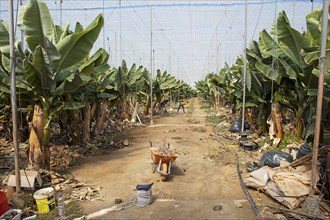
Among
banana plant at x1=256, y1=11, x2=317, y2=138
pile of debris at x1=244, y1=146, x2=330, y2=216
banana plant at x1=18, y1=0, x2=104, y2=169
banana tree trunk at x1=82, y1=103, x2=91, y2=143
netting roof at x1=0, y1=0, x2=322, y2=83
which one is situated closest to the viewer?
pile of debris at x1=244, y1=146, x2=330, y2=216

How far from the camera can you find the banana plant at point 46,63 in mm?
6441

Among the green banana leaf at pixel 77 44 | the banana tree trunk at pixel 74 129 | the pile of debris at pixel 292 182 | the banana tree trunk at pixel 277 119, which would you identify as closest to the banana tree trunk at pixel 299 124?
the banana tree trunk at pixel 277 119

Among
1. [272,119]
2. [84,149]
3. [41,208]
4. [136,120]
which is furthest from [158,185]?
[136,120]

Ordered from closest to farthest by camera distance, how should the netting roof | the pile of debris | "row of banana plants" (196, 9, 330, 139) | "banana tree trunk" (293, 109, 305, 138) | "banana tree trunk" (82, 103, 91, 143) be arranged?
the pile of debris
"row of banana plants" (196, 9, 330, 139)
"banana tree trunk" (293, 109, 305, 138)
"banana tree trunk" (82, 103, 91, 143)
the netting roof

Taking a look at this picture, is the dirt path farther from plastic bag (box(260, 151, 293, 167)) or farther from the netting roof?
the netting roof

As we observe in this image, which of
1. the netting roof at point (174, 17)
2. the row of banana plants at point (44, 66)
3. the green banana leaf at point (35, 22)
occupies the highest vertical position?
the netting roof at point (174, 17)

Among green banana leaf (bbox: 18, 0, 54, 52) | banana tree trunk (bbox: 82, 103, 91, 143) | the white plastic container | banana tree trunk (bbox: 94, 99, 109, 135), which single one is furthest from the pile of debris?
banana tree trunk (bbox: 94, 99, 109, 135)

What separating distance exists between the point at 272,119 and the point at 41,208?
26.6ft

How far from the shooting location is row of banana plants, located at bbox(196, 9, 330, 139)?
24.1 ft

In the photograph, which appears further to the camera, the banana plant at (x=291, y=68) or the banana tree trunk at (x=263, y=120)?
the banana tree trunk at (x=263, y=120)

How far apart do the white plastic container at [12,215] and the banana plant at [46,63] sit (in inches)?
88.3

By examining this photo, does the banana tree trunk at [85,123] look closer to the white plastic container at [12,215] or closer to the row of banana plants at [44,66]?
the row of banana plants at [44,66]

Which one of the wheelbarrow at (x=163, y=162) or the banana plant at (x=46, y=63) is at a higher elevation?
the banana plant at (x=46, y=63)

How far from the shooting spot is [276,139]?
996 centimetres
